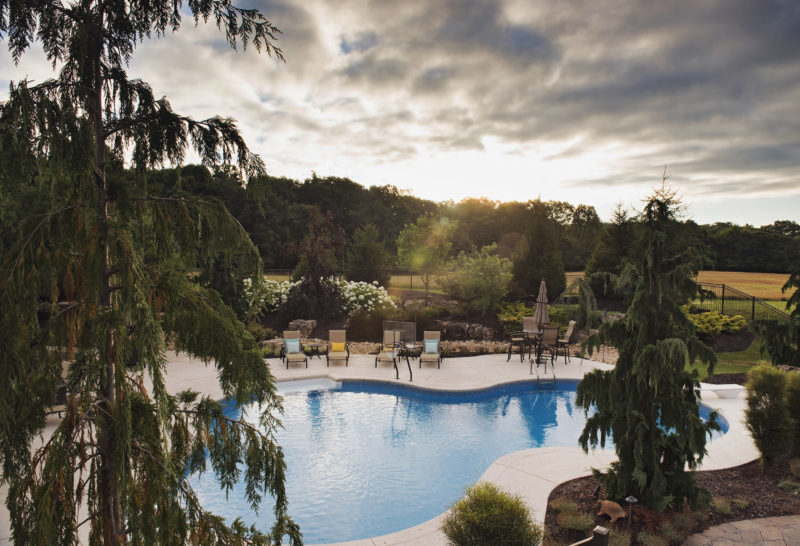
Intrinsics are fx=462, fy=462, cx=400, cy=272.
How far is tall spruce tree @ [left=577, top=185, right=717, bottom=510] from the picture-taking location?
510 centimetres

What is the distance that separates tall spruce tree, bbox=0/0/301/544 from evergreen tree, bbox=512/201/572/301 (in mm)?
19669

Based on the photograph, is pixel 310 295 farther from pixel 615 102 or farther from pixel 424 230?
pixel 615 102

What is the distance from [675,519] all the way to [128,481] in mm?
5994

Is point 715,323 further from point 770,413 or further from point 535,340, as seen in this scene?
point 770,413

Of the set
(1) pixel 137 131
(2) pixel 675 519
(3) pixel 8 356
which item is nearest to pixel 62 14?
(1) pixel 137 131

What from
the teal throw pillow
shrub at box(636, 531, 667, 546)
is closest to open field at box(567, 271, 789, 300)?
the teal throw pillow

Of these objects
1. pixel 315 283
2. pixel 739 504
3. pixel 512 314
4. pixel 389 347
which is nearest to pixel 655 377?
pixel 739 504

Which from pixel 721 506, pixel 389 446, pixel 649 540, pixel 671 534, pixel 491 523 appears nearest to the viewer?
pixel 491 523

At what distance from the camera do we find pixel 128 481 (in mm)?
1964

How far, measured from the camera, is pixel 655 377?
5.05 m

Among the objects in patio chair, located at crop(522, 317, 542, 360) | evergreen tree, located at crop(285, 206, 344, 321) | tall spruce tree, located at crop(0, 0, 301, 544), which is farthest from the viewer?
evergreen tree, located at crop(285, 206, 344, 321)

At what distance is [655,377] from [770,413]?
3320 millimetres

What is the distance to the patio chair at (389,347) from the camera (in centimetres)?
1309

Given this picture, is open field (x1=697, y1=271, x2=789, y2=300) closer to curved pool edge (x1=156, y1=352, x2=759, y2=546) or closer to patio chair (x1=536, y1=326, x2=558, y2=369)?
patio chair (x1=536, y1=326, x2=558, y2=369)
